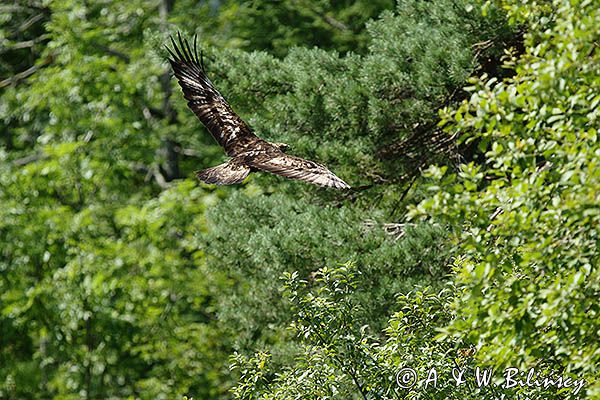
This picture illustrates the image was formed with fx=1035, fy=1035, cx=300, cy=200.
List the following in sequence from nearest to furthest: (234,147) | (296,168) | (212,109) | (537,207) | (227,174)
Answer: (537,207) → (296,168) → (227,174) → (234,147) → (212,109)

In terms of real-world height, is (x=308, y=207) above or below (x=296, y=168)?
below

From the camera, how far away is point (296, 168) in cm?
507

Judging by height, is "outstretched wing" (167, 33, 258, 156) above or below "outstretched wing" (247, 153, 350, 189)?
above

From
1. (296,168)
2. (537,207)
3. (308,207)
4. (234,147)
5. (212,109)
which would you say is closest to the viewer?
(537,207)

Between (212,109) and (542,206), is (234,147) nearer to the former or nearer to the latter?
(212,109)

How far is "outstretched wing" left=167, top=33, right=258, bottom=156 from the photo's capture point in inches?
226

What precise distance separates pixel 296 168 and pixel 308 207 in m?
2.03

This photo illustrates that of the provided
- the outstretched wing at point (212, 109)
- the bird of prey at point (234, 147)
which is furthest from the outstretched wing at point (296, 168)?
the outstretched wing at point (212, 109)

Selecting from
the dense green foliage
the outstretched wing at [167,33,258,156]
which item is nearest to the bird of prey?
the outstretched wing at [167,33,258,156]

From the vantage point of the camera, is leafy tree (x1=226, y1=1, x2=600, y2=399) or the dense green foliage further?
the dense green foliage

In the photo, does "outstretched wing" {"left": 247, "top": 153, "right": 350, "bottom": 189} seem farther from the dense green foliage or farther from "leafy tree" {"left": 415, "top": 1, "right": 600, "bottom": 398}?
"leafy tree" {"left": 415, "top": 1, "right": 600, "bottom": 398}

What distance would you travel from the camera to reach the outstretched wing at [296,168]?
4.80 m

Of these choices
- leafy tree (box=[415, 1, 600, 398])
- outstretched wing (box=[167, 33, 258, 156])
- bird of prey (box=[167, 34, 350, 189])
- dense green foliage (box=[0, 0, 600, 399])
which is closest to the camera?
leafy tree (box=[415, 1, 600, 398])

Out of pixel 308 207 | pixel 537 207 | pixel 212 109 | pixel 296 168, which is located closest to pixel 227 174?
pixel 296 168
